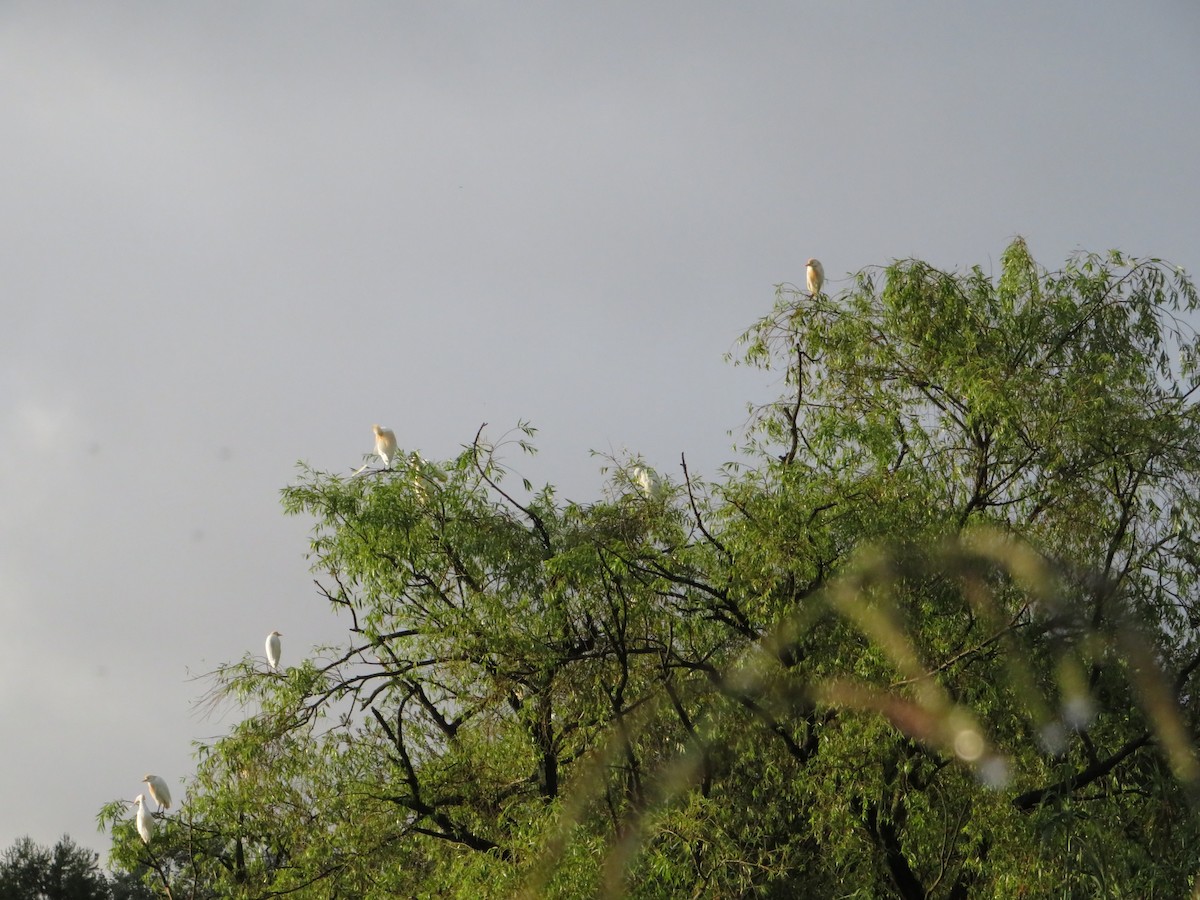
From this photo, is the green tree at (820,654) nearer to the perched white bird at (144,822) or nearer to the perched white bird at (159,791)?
the perched white bird at (144,822)

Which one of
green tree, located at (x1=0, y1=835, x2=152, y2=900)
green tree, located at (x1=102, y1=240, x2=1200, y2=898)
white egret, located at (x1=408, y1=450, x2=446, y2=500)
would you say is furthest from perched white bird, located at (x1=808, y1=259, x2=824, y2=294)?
green tree, located at (x1=0, y1=835, x2=152, y2=900)

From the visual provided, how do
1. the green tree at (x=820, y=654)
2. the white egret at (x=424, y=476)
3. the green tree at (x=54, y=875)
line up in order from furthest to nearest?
the green tree at (x=54, y=875) → the white egret at (x=424, y=476) → the green tree at (x=820, y=654)

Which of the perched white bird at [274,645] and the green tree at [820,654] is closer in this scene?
the green tree at [820,654]

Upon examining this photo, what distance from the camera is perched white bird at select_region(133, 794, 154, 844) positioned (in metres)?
11.5

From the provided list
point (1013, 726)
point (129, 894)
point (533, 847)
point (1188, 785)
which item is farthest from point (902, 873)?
point (129, 894)

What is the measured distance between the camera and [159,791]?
608 inches

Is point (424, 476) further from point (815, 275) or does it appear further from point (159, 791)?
point (159, 791)

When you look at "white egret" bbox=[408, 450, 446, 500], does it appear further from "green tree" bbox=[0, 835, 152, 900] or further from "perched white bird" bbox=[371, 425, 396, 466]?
"green tree" bbox=[0, 835, 152, 900]

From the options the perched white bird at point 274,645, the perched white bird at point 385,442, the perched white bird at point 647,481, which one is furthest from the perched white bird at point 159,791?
the perched white bird at point 647,481

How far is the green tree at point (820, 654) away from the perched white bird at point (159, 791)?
582 cm

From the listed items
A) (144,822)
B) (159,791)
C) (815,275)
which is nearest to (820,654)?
→ (815,275)

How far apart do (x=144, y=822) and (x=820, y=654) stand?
22.1ft

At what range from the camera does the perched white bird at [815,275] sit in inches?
442

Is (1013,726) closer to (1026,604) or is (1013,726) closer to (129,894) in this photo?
(1026,604)
